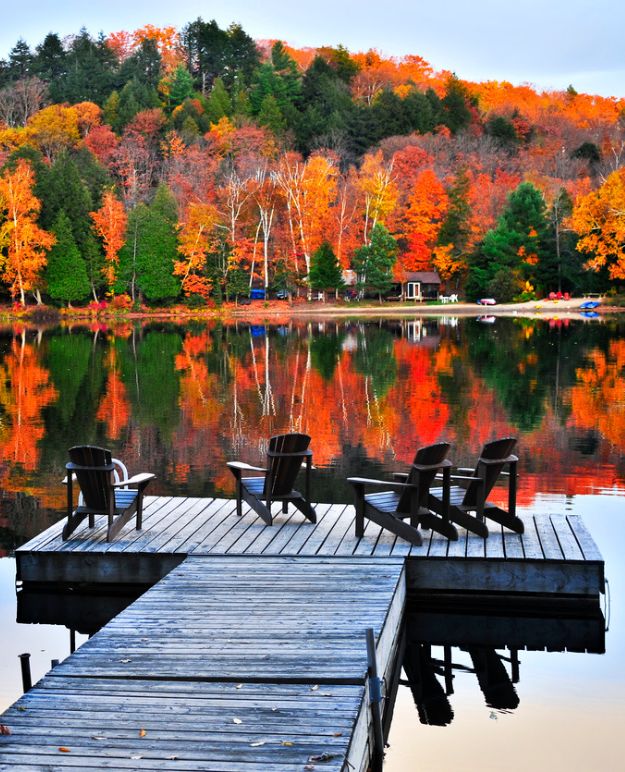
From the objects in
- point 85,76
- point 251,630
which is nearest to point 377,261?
point 85,76

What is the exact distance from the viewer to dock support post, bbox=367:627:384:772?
5895mm

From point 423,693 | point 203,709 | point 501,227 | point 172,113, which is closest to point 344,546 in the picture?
point 423,693

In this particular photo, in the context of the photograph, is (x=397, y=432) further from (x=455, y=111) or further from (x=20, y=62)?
(x=20, y=62)

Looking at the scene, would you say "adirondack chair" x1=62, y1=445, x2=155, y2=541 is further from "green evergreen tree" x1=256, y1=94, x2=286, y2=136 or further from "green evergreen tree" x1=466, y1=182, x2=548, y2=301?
"green evergreen tree" x1=256, y1=94, x2=286, y2=136

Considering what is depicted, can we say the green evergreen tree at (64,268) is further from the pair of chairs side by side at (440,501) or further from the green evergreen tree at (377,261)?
the pair of chairs side by side at (440,501)

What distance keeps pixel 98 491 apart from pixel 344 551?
7.35 feet

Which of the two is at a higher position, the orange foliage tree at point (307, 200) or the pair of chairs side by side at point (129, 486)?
the orange foliage tree at point (307, 200)

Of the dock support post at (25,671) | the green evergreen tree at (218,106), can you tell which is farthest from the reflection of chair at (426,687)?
the green evergreen tree at (218,106)

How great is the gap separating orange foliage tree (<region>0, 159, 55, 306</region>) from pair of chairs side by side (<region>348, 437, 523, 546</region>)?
54114 mm

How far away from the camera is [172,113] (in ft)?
316

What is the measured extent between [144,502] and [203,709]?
17.8 feet

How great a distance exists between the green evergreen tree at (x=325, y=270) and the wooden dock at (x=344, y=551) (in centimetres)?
5591

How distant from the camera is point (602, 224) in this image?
62.1 m

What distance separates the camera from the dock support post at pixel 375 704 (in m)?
5.89
